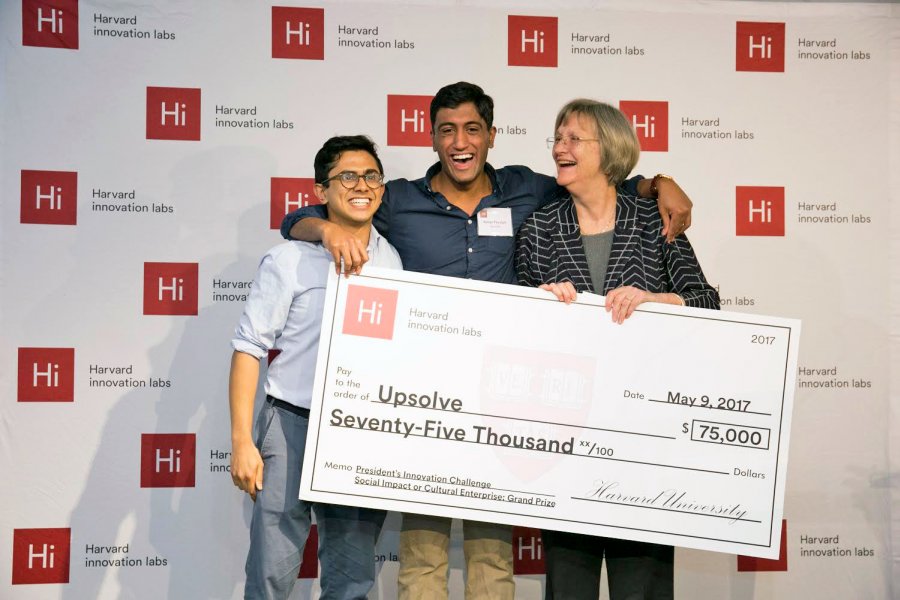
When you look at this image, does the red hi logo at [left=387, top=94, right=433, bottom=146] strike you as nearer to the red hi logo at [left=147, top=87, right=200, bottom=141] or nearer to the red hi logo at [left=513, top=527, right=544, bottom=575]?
the red hi logo at [left=147, top=87, right=200, bottom=141]

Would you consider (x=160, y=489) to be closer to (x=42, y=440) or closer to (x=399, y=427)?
(x=42, y=440)

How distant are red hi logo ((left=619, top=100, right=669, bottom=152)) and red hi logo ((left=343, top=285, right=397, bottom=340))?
4.81ft

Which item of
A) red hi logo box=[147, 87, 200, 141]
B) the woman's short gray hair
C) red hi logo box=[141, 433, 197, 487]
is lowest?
red hi logo box=[141, 433, 197, 487]

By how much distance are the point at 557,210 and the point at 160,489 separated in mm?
1807

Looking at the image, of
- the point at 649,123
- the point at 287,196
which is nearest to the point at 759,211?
the point at 649,123

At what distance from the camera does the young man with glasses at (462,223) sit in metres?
2.34

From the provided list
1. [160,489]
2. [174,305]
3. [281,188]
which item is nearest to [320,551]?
[160,489]

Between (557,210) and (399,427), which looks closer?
(399,427)

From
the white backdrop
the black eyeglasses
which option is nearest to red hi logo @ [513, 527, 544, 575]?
the white backdrop

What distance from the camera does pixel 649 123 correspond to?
10.3ft

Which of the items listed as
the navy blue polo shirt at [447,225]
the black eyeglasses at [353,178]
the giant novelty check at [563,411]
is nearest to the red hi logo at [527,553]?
the giant novelty check at [563,411]

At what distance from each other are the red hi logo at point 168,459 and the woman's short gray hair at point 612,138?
1.80 meters

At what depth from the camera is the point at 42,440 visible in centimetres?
290

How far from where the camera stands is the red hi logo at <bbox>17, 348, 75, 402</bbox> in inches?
114
